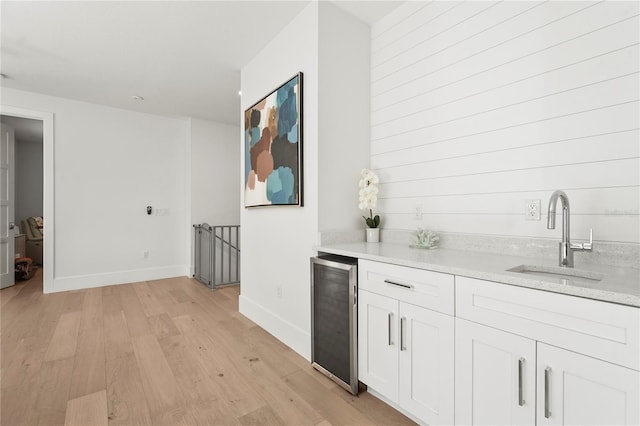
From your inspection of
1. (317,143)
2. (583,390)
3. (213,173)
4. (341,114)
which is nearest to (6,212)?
(213,173)

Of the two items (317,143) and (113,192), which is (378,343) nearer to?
(317,143)

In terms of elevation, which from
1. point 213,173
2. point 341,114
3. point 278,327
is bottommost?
point 278,327

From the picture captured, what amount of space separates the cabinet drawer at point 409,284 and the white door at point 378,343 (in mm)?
57

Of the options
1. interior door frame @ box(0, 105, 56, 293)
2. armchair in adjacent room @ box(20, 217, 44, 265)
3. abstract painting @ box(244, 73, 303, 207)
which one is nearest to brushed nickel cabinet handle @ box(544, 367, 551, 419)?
abstract painting @ box(244, 73, 303, 207)

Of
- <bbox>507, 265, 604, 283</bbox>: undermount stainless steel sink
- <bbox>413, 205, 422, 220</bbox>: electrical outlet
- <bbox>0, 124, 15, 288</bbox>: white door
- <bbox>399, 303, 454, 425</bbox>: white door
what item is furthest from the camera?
<bbox>0, 124, 15, 288</bbox>: white door

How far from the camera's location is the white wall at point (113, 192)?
422cm

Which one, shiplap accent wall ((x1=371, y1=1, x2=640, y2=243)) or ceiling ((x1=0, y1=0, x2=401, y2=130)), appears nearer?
shiplap accent wall ((x1=371, y1=1, x2=640, y2=243))

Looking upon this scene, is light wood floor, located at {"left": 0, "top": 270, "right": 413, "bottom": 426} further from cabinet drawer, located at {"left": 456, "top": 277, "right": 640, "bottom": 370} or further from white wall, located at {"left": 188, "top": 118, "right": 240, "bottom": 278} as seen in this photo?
white wall, located at {"left": 188, "top": 118, "right": 240, "bottom": 278}

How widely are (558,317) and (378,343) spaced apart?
90cm

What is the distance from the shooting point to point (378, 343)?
1723mm

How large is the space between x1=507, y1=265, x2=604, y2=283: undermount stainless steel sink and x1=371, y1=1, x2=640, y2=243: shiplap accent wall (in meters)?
0.25

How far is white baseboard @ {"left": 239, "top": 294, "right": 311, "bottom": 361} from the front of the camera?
7.75 ft

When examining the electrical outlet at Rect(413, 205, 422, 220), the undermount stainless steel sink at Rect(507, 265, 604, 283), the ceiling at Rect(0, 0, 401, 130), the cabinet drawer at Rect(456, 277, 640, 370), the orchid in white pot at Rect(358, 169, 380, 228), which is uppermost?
the ceiling at Rect(0, 0, 401, 130)

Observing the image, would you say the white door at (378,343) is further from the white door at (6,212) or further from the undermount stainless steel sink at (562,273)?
the white door at (6,212)
